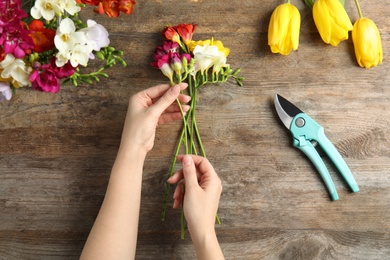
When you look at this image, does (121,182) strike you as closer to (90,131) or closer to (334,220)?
(90,131)

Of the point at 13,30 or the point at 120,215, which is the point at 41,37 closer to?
the point at 13,30

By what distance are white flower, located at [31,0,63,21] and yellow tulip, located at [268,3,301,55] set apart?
53 cm

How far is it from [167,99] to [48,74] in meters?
0.28

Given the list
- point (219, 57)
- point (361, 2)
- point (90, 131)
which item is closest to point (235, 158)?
point (219, 57)

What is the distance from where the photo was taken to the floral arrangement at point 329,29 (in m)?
1.17

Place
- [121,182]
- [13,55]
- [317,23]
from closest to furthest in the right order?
[13,55] → [121,182] → [317,23]

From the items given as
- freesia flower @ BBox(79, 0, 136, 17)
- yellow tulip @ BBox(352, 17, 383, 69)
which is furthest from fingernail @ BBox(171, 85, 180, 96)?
yellow tulip @ BBox(352, 17, 383, 69)

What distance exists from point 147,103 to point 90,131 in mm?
199

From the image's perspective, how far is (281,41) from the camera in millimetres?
1173

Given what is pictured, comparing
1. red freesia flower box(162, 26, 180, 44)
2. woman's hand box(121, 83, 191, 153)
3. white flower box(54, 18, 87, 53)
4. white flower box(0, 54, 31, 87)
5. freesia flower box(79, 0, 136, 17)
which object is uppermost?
red freesia flower box(162, 26, 180, 44)

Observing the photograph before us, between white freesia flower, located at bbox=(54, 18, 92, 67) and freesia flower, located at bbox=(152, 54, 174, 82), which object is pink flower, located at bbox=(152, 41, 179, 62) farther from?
white freesia flower, located at bbox=(54, 18, 92, 67)

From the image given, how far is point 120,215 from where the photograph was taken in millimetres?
1054

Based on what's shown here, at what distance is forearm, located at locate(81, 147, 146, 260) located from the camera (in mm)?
1016

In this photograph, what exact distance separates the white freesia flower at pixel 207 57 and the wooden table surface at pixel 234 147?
10cm
